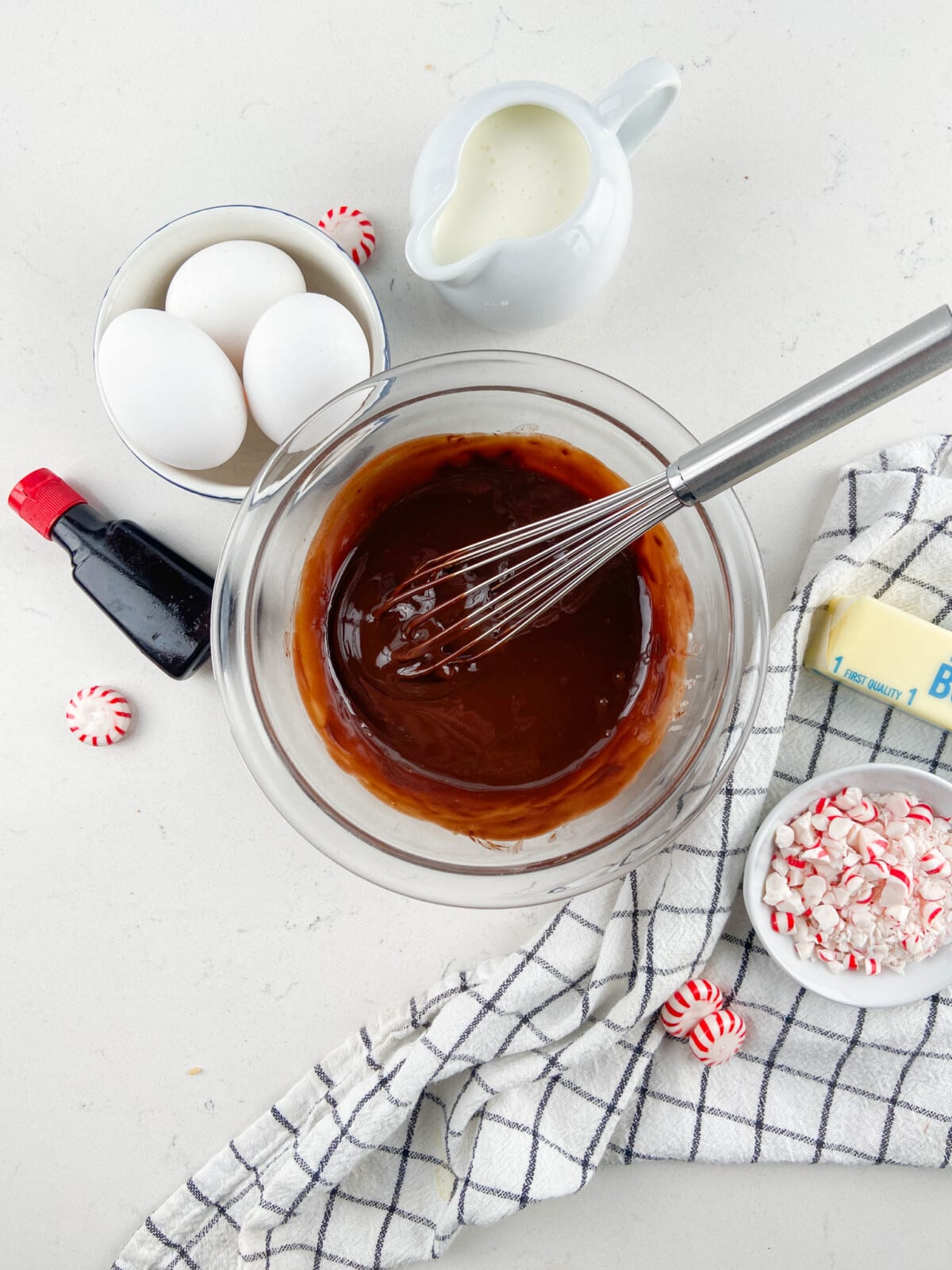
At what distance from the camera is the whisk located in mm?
578

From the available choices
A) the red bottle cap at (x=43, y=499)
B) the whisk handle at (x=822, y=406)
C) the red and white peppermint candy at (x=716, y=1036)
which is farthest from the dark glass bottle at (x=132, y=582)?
the red and white peppermint candy at (x=716, y=1036)

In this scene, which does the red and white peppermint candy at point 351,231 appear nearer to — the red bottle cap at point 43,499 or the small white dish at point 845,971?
the red bottle cap at point 43,499

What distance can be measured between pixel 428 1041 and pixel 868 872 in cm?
43

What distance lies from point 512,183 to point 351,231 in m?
0.17

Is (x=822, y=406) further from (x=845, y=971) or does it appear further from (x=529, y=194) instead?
(x=845, y=971)

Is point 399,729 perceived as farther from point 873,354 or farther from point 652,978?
point 873,354

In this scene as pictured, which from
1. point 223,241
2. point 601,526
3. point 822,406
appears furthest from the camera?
point 223,241

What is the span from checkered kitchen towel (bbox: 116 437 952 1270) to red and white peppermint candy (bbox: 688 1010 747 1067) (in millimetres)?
35

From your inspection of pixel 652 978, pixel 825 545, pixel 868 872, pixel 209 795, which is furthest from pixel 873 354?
pixel 209 795

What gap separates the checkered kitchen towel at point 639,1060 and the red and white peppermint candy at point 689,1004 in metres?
0.02

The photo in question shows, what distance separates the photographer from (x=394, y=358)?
3.08ft

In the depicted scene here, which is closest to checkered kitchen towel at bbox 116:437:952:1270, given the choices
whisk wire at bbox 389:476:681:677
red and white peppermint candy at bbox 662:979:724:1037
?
red and white peppermint candy at bbox 662:979:724:1037

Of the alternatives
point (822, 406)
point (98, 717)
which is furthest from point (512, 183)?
point (98, 717)

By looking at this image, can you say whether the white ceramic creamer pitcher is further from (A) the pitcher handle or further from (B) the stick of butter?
(B) the stick of butter
